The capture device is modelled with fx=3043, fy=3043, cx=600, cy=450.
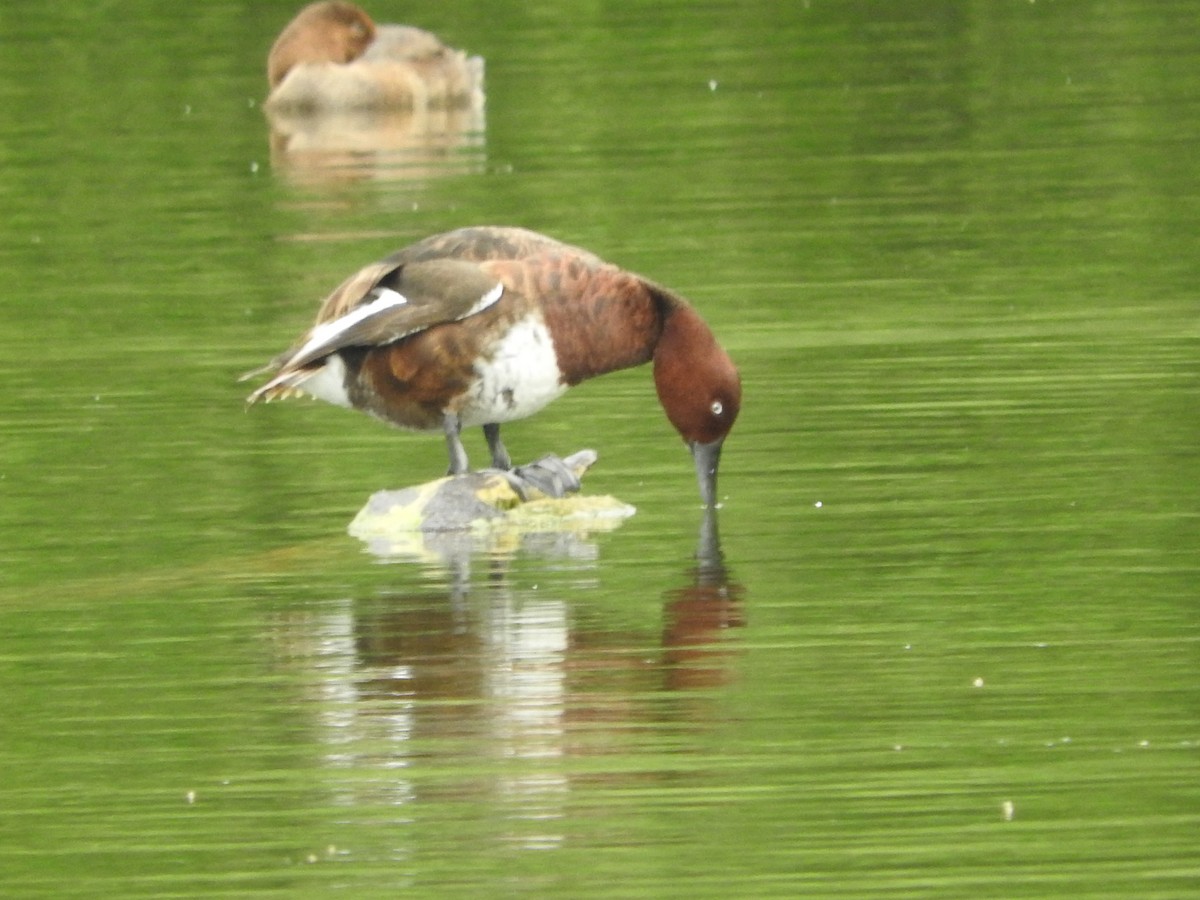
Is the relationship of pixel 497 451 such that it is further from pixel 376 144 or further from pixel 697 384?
pixel 376 144

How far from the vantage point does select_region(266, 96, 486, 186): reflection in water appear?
16453 millimetres

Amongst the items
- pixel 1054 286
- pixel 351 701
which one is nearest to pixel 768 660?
pixel 351 701

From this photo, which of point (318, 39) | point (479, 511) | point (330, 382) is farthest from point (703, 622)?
point (318, 39)

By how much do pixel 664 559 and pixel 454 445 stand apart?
84 centimetres

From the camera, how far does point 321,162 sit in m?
17.2

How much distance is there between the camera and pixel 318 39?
19.5m

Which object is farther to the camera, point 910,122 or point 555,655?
point 910,122

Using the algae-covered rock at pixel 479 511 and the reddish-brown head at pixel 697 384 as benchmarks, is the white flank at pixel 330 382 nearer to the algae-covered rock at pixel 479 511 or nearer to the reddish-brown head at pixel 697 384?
the algae-covered rock at pixel 479 511

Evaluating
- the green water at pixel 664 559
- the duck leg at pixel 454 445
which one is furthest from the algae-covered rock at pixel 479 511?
the green water at pixel 664 559

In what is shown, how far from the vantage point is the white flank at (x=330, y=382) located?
8484 mm

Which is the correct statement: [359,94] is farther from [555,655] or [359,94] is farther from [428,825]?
[428,825]

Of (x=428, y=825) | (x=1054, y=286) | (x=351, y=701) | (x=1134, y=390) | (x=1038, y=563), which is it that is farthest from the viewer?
(x=1054, y=286)

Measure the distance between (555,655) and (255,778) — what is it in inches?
42.3

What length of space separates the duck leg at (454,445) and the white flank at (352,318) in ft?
1.13
